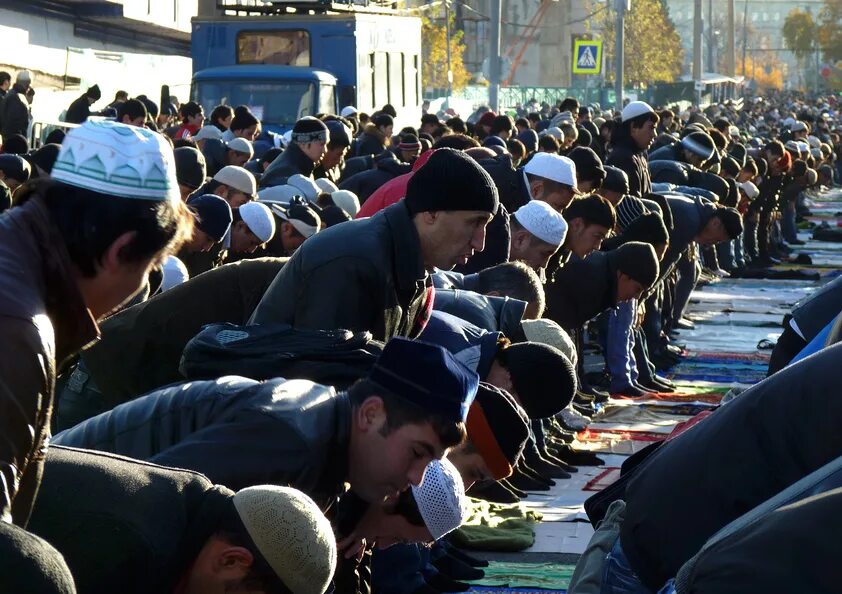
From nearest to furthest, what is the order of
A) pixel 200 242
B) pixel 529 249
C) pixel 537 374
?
pixel 537 374, pixel 200 242, pixel 529 249

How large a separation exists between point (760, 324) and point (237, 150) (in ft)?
17.7

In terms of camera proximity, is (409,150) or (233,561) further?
(409,150)

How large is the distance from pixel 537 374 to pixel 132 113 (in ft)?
28.8

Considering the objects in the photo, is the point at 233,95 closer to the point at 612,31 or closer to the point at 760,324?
the point at 760,324

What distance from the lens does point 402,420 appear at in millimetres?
3783

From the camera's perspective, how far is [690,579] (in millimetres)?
2730

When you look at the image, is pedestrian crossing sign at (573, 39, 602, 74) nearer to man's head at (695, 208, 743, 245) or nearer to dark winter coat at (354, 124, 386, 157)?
dark winter coat at (354, 124, 386, 157)

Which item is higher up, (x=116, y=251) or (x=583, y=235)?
(x=116, y=251)


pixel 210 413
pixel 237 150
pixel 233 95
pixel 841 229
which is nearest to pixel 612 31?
pixel 841 229

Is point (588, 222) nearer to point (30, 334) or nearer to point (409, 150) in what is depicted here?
point (409, 150)

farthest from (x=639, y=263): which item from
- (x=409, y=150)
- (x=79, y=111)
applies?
(x=79, y=111)

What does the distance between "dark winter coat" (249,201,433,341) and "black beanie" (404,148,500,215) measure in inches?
2.8

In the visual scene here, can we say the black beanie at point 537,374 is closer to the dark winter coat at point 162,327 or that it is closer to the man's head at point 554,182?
the dark winter coat at point 162,327

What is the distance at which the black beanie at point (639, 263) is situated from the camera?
9.07 m
